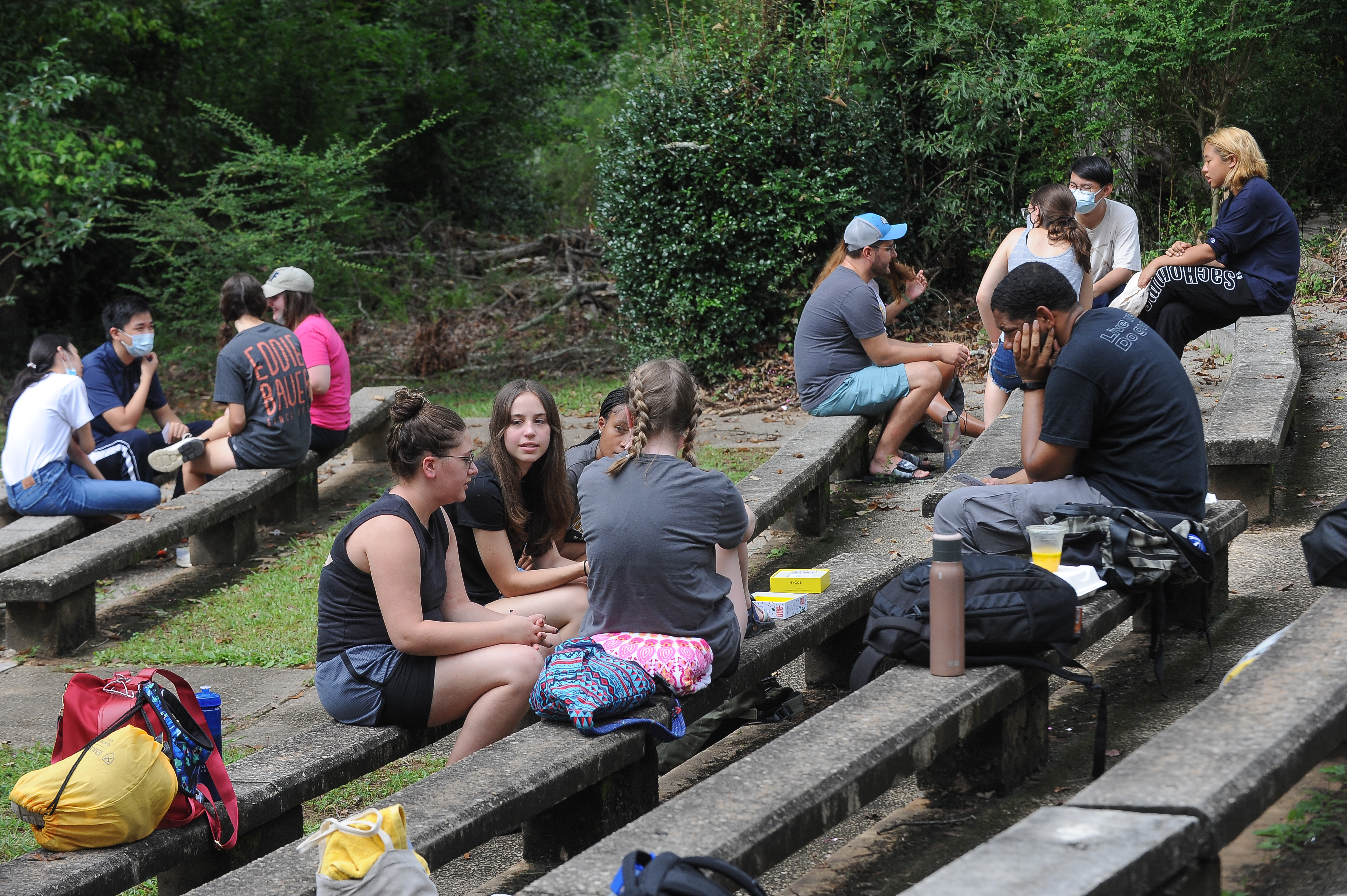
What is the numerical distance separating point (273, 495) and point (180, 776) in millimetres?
4856

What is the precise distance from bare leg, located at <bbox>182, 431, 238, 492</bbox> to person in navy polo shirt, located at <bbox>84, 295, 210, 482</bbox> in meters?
0.20

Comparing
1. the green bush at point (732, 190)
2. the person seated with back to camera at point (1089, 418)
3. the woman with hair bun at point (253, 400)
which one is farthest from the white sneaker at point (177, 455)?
the person seated with back to camera at point (1089, 418)

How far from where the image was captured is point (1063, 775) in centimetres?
382

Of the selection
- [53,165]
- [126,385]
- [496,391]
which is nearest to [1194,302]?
[126,385]

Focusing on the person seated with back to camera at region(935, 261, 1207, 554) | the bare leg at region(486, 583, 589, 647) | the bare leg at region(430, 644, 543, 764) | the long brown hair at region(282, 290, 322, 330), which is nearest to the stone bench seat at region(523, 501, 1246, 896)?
the person seated with back to camera at region(935, 261, 1207, 554)

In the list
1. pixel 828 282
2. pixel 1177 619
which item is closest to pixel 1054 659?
pixel 1177 619

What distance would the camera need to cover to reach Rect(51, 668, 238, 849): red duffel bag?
324 cm

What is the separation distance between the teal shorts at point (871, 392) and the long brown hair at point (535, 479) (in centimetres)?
267

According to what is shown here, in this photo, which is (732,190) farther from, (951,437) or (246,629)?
(246,629)

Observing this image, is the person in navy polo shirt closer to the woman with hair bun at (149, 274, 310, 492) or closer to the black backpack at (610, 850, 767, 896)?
the woman with hair bun at (149, 274, 310, 492)

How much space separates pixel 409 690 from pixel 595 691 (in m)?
0.71

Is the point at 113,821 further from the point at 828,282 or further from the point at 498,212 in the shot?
the point at 498,212

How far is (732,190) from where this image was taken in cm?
1002

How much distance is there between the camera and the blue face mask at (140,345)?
782cm
